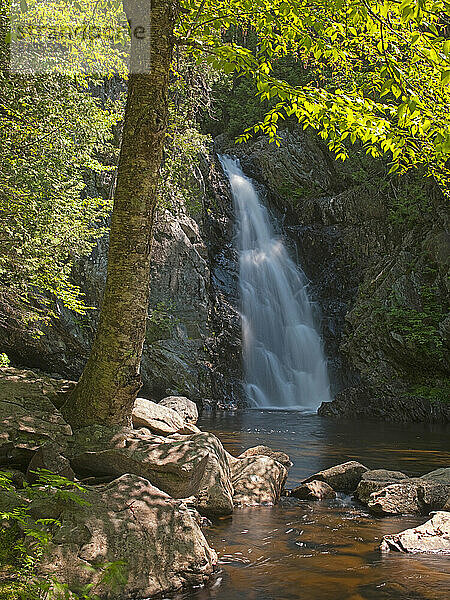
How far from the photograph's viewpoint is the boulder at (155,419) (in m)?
7.39

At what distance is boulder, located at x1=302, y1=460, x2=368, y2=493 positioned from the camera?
23.3ft

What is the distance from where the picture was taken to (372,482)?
649 cm

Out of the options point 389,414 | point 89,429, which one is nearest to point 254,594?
point 89,429

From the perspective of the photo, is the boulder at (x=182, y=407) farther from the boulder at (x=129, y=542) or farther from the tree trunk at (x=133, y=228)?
the boulder at (x=129, y=542)

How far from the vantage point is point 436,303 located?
18.3 m

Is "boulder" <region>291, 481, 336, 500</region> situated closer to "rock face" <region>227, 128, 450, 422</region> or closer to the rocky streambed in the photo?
the rocky streambed

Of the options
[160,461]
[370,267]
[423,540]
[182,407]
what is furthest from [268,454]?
[370,267]

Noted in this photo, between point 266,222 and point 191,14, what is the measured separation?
1872 cm

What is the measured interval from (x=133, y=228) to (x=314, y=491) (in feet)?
13.0

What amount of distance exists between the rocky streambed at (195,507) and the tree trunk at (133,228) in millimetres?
447

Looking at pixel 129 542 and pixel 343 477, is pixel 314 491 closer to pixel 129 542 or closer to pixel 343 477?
pixel 343 477

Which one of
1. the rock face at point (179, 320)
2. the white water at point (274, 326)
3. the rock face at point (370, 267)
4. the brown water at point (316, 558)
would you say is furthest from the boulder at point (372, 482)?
the white water at point (274, 326)

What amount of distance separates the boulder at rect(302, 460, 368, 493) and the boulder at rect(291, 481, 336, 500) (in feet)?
1.14

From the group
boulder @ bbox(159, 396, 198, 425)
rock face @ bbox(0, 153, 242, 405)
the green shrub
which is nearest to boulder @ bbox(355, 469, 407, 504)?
the green shrub
